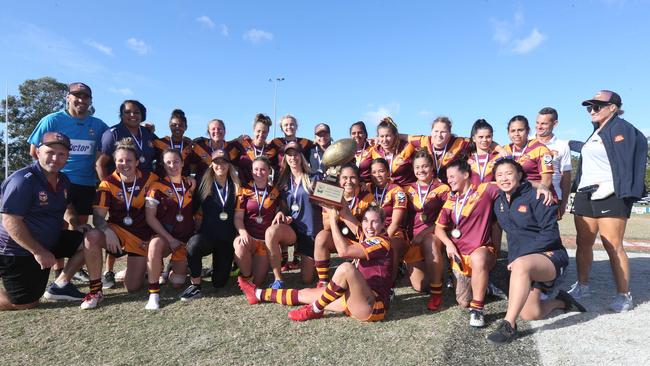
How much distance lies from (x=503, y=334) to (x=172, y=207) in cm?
379

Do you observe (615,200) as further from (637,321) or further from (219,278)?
(219,278)

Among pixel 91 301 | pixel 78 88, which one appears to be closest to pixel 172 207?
pixel 91 301

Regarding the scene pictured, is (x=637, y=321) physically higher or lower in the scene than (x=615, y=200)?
lower

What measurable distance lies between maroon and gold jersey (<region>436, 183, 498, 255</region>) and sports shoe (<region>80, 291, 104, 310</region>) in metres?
3.88

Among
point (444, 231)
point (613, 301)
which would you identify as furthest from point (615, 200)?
point (444, 231)

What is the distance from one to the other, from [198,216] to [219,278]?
2.79 feet

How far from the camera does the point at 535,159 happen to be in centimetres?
470

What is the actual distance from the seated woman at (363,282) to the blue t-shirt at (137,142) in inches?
125

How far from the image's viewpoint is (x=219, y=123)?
612cm

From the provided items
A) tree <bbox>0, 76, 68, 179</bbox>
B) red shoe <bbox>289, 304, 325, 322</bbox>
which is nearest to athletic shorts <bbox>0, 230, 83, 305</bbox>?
red shoe <bbox>289, 304, 325, 322</bbox>

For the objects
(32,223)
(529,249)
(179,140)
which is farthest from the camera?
(179,140)

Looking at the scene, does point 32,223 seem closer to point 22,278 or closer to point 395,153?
point 22,278

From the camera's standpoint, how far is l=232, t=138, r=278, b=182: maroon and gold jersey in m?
6.02

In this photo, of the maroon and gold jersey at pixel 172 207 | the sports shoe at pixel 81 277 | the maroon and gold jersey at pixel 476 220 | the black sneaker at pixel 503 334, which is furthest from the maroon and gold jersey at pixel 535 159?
the sports shoe at pixel 81 277
